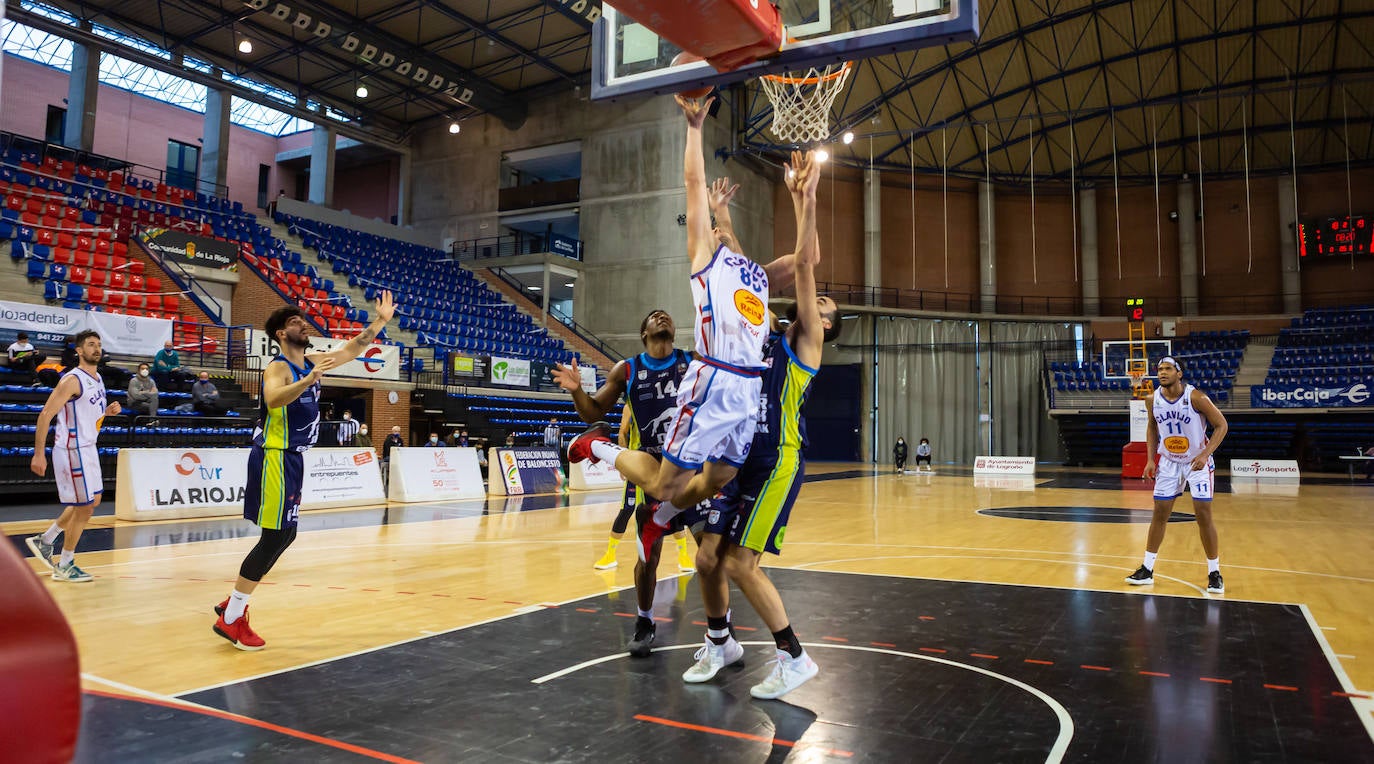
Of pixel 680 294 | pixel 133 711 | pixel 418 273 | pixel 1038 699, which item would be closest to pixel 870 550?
pixel 1038 699

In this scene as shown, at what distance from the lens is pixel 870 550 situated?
9.20 meters

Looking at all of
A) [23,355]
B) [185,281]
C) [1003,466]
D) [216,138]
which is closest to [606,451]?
[23,355]

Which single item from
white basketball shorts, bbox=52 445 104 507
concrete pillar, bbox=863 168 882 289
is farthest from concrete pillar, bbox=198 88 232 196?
white basketball shorts, bbox=52 445 104 507

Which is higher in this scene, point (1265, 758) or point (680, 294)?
point (680, 294)

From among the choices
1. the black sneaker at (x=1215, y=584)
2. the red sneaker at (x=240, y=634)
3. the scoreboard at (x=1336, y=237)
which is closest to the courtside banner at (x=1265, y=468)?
the scoreboard at (x=1336, y=237)

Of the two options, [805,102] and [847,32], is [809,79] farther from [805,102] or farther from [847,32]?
[847,32]

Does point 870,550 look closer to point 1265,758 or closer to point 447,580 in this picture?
point 447,580

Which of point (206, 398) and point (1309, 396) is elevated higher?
point (1309, 396)

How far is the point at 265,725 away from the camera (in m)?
3.55

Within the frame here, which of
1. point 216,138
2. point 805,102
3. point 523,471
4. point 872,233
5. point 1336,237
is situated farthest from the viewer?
point 872,233

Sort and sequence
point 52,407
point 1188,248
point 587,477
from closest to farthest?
point 52,407 → point 587,477 → point 1188,248

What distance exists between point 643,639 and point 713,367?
1771 mm

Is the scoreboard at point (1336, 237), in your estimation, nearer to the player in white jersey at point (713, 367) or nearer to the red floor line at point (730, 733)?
the player in white jersey at point (713, 367)

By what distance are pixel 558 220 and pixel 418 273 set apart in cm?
603
